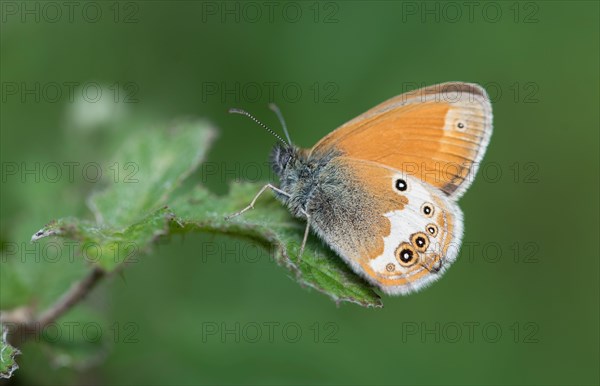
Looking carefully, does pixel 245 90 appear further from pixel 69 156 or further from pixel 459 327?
pixel 459 327

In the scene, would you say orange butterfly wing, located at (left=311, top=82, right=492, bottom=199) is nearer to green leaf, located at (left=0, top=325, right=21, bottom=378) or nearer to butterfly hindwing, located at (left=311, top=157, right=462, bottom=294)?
butterfly hindwing, located at (left=311, top=157, right=462, bottom=294)

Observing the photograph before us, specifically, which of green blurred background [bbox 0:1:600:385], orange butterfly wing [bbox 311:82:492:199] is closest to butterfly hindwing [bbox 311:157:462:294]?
orange butterfly wing [bbox 311:82:492:199]

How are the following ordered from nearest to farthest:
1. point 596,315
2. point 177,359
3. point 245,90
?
1. point 177,359
2. point 596,315
3. point 245,90

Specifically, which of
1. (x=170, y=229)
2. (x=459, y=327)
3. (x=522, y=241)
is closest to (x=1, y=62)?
(x=170, y=229)

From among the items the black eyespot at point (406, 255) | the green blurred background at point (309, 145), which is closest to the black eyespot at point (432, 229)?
the black eyespot at point (406, 255)

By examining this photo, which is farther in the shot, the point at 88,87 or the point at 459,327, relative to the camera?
the point at 459,327

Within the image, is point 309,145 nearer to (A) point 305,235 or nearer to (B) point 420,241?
(B) point 420,241

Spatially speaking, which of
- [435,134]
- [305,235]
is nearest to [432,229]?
[435,134]
